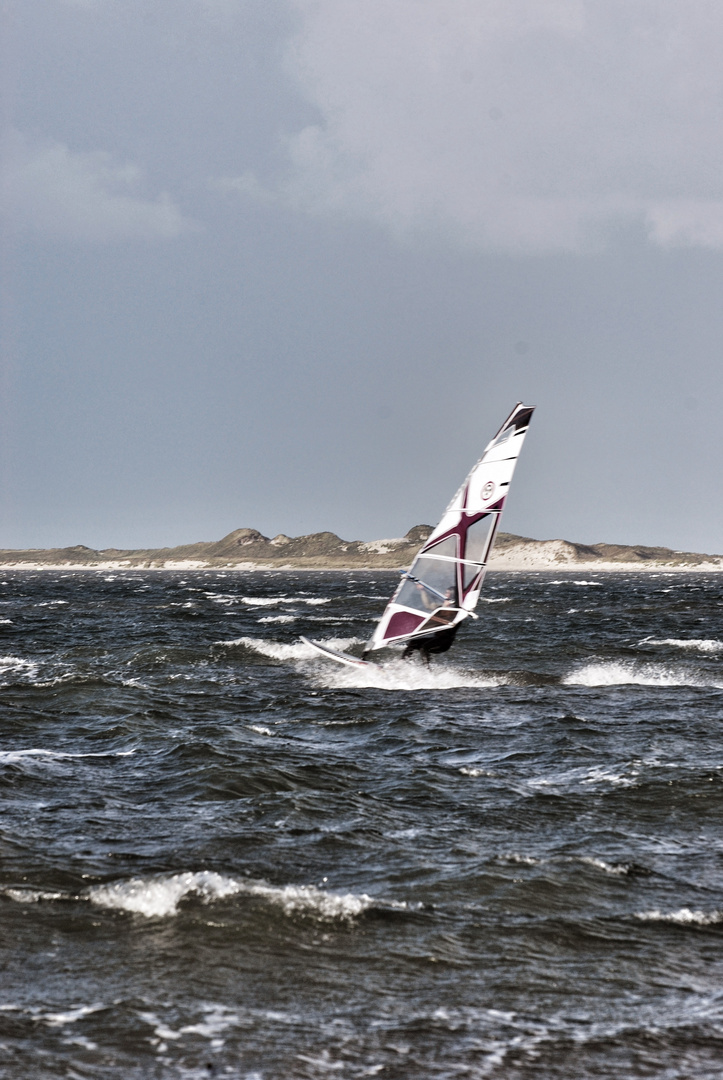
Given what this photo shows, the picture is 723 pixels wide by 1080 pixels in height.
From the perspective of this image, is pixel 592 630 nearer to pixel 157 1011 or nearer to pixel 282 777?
pixel 282 777

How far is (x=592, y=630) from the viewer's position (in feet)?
142

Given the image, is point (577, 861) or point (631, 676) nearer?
point (577, 861)

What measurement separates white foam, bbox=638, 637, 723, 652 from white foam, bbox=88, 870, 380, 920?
91.1 ft

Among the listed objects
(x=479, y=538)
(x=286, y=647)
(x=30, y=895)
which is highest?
(x=479, y=538)

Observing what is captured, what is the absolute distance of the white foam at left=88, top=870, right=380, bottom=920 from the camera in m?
8.82

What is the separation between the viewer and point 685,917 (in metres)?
8.75

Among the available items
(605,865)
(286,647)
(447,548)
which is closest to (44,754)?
(605,865)

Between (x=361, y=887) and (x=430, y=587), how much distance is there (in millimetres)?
16542

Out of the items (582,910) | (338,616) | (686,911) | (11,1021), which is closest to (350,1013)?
(11,1021)

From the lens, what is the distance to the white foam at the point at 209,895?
8820 mm

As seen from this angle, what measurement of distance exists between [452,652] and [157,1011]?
88.1 feet

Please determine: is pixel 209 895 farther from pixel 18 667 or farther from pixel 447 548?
pixel 18 667

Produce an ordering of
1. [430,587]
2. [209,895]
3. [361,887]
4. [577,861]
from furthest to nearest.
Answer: [430,587] → [577,861] → [361,887] → [209,895]

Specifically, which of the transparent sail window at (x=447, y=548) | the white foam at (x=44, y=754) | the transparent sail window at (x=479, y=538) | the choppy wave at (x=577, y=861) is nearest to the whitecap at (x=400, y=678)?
the transparent sail window at (x=479, y=538)
